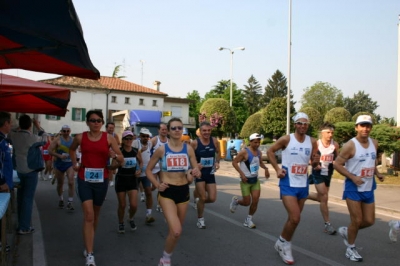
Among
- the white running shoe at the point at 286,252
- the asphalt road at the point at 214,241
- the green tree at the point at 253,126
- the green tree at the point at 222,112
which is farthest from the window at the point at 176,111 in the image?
the white running shoe at the point at 286,252

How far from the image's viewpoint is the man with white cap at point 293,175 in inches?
224

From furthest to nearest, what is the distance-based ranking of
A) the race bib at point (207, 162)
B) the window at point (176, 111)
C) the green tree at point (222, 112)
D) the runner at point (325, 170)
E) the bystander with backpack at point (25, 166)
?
the window at point (176, 111) < the green tree at point (222, 112) < the race bib at point (207, 162) < the runner at point (325, 170) < the bystander with backpack at point (25, 166)

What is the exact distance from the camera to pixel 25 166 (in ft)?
23.3

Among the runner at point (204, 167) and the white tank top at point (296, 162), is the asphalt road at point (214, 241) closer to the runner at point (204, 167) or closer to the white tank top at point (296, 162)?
the runner at point (204, 167)

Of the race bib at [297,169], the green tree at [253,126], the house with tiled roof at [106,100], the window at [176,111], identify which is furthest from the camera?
the window at [176,111]

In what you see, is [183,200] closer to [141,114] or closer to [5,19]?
[5,19]

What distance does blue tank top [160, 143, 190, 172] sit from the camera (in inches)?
209

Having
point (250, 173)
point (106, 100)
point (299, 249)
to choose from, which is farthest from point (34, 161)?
point (106, 100)

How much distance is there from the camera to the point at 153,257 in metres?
5.88

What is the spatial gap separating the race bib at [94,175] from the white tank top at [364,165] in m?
3.47

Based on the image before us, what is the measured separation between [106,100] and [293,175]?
53000 mm

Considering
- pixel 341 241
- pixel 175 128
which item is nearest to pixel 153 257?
pixel 175 128

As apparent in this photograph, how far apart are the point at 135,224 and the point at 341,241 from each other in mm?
3778

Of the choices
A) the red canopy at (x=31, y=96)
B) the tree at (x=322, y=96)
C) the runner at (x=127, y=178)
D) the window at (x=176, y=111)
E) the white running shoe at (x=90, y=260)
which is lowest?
the white running shoe at (x=90, y=260)
